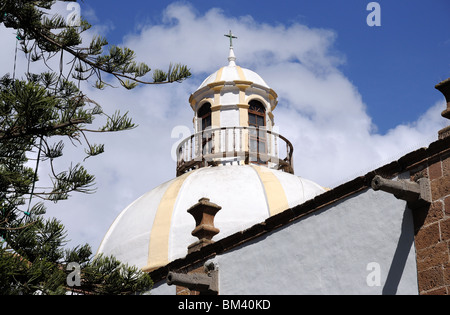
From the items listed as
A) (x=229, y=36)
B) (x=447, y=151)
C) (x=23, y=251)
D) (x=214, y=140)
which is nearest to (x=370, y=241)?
(x=447, y=151)

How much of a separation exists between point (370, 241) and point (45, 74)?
4.66m

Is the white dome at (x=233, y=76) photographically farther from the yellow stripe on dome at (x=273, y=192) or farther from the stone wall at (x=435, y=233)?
the stone wall at (x=435, y=233)

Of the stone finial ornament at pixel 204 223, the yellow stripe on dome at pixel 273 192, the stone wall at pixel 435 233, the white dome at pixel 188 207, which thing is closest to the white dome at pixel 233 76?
the white dome at pixel 188 207

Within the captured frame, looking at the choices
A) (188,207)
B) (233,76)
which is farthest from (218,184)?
(233,76)

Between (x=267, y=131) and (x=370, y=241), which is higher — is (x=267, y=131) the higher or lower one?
the higher one

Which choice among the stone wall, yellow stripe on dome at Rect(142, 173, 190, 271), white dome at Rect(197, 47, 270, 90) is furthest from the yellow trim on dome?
the stone wall

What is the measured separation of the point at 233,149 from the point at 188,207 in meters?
3.53

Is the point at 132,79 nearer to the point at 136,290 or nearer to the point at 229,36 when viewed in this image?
the point at 136,290

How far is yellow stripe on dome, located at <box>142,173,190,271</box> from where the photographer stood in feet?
55.8

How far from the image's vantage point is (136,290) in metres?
10.3

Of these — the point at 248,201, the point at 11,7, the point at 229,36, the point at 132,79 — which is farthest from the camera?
the point at 229,36

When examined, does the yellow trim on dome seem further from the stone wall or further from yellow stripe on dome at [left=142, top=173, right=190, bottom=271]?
the stone wall

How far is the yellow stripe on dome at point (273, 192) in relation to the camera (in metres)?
17.8
